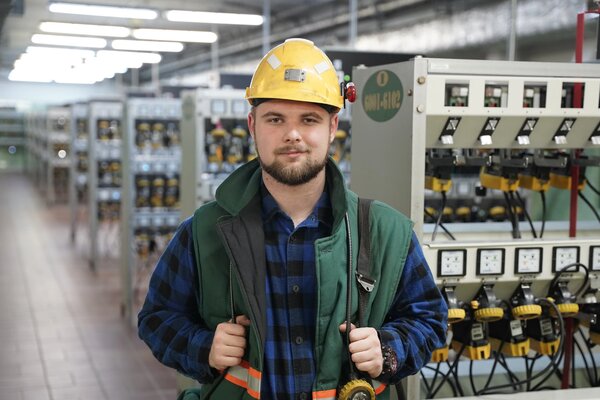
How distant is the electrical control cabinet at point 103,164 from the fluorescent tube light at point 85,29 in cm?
182

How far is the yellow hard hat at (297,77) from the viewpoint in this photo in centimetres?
184

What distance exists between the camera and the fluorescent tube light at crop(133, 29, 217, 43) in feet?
35.9

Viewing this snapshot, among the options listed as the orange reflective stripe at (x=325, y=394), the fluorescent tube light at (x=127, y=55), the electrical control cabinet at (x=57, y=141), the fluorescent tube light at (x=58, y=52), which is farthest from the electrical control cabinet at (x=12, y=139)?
the orange reflective stripe at (x=325, y=394)

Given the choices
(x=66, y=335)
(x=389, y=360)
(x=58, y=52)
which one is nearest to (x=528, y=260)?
(x=389, y=360)

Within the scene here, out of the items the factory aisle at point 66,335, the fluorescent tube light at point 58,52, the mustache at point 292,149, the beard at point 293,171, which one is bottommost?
the factory aisle at point 66,335

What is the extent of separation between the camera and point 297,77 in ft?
6.05

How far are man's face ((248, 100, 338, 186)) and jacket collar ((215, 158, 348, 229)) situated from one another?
3.5 inches

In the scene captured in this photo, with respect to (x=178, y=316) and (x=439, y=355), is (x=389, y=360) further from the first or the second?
(x=439, y=355)

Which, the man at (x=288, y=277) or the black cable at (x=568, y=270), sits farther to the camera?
the black cable at (x=568, y=270)

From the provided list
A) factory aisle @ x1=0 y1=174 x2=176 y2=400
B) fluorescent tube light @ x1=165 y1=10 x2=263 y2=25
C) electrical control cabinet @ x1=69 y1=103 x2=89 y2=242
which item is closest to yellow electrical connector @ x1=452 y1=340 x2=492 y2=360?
factory aisle @ x1=0 y1=174 x2=176 y2=400

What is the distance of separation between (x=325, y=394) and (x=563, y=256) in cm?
156

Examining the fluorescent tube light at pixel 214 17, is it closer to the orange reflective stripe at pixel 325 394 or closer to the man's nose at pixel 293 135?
the man's nose at pixel 293 135

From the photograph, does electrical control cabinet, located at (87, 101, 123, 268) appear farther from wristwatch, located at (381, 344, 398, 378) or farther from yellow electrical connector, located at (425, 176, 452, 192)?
wristwatch, located at (381, 344, 398, 378)

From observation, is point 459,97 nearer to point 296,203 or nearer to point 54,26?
point 296,203
